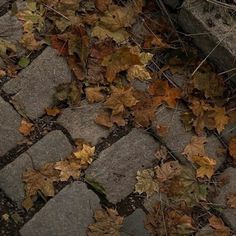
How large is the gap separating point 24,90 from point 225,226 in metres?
Answer: 1.33

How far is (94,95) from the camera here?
9.13 ft

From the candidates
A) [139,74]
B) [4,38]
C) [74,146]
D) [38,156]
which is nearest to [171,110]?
[139,74]

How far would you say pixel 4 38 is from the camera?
286 cm

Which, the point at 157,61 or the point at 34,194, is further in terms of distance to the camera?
the point at 157,61

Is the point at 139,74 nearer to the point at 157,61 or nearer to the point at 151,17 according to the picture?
the point at 157,61

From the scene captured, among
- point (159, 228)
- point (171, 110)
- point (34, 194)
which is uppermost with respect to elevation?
point (34, 194)

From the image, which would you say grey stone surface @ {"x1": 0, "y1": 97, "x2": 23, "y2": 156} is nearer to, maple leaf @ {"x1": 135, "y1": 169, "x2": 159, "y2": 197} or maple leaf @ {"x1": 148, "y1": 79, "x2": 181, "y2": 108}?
maple leaf @ {"x1": 135, "y1": 169, "x2": 159, "y2": 197}

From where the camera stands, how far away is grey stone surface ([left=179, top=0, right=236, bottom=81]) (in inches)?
111

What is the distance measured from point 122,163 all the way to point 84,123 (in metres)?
0.31

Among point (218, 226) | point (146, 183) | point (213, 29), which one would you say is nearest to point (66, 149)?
point (146, 183)

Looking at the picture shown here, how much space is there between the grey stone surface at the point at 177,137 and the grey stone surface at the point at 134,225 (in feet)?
1.38

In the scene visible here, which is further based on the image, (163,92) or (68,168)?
(163,92)

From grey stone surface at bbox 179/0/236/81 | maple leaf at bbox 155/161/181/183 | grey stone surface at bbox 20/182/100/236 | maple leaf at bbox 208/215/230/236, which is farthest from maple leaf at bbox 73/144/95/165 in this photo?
grey stone surface at bbox 179/0/236/81

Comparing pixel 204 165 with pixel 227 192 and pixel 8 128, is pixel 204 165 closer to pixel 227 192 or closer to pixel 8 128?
pixel 227 192
